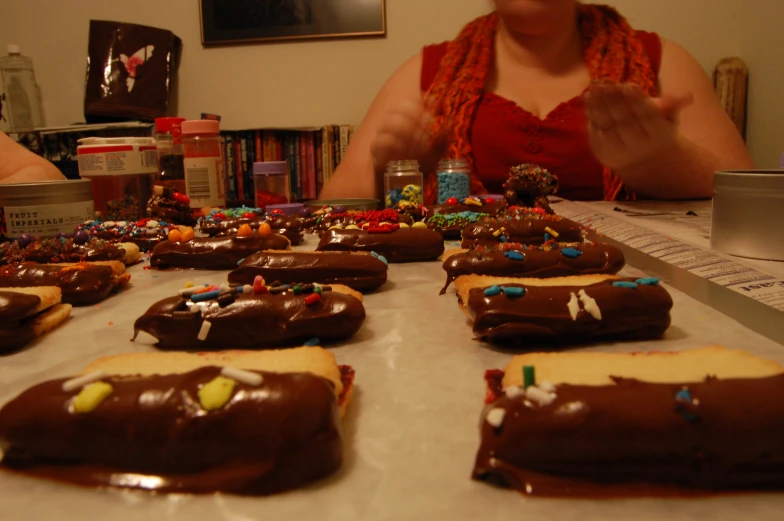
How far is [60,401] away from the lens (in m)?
0.78

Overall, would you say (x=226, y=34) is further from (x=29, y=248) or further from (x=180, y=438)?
(x=180, y=438)

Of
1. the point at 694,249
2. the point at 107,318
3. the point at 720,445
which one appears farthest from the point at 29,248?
the point at 694,249

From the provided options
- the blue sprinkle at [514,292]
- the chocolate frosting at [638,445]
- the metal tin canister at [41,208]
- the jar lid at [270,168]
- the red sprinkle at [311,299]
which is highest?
the jar lid at [270,168]

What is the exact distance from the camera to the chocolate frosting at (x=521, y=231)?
181 centimetres

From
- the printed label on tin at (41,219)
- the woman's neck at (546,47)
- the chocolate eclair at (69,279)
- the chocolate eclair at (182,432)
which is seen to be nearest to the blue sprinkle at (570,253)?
the chocolate eclair at (182,432)

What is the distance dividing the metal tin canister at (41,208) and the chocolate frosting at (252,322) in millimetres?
980

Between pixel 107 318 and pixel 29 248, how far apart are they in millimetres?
536

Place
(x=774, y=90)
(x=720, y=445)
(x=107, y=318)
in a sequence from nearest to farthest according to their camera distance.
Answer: (x=720, y=445) < (x=107, y=318) < (x=774, y=90)

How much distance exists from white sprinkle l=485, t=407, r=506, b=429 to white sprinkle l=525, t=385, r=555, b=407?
0.13ft

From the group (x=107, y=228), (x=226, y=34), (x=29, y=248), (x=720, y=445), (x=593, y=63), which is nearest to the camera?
(x=720, y=445)

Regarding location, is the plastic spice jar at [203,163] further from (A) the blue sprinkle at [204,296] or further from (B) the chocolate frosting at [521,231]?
(A) the blue sprinkle at [204,296]

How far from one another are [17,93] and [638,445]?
15.1 feet

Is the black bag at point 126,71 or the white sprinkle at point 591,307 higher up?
the black bag at point 126,71

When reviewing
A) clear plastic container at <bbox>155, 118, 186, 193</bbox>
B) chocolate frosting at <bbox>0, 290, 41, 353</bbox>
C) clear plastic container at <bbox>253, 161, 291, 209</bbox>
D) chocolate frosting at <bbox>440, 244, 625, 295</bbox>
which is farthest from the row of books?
chocolate frosting at <bbox>0, 290, 41, 353</bbox>
